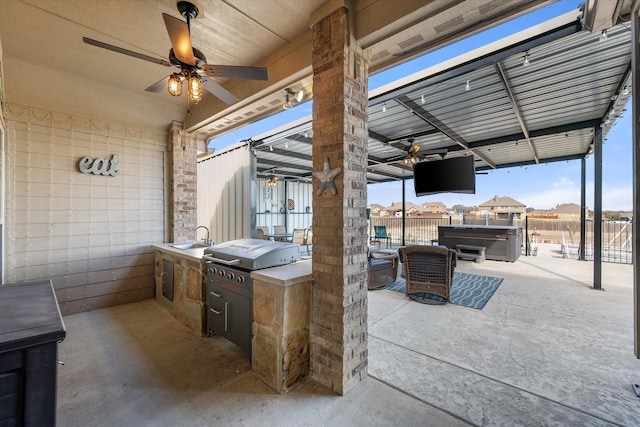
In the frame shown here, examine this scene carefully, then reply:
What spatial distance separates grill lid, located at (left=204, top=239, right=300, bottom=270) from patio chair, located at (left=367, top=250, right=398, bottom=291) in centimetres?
243

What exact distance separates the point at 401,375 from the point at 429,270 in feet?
6.83

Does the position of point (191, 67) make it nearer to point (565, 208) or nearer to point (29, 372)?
point (29, 372)

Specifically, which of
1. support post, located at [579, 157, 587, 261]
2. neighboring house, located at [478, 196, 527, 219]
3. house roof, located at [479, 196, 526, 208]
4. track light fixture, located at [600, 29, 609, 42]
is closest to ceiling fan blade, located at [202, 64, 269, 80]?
track light fixture, located at [600, 29, 609, 42]

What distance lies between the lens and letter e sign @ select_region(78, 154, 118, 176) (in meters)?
3.60

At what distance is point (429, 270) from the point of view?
3.99 meters

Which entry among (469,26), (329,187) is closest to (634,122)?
(469,26)

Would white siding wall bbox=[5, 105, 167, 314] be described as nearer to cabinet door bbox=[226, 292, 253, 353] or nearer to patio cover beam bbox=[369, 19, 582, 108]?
cabinet door bbox=[226, 292, 253, 353]

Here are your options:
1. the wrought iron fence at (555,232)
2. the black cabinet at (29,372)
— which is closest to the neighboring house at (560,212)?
the wrought iron fence at (555,232)

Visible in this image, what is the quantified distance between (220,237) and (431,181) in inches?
221

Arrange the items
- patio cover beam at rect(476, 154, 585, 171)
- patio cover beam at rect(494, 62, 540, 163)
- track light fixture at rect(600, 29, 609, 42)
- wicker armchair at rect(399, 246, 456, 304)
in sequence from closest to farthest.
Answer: track light fixture at rect(600, 29, 609, 42) → patio cover beam at rect(494, 62, 540, 163) → wicker armchair at rect(399, 246, 456, 304) → patio cover beam at rect(476, 154, 585, 171)

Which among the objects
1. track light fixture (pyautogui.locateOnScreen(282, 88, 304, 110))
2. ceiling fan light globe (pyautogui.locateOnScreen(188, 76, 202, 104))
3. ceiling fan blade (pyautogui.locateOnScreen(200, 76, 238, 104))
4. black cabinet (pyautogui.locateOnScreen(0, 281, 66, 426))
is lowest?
black cabinet (pyautogui.locateOnScreen(0, 281, 66, 426))

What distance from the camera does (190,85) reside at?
236 centimetres

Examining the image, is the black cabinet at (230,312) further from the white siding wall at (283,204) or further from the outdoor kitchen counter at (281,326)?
the white siding wall at (283,204)

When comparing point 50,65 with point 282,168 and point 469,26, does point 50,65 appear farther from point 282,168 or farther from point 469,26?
point 282,168
